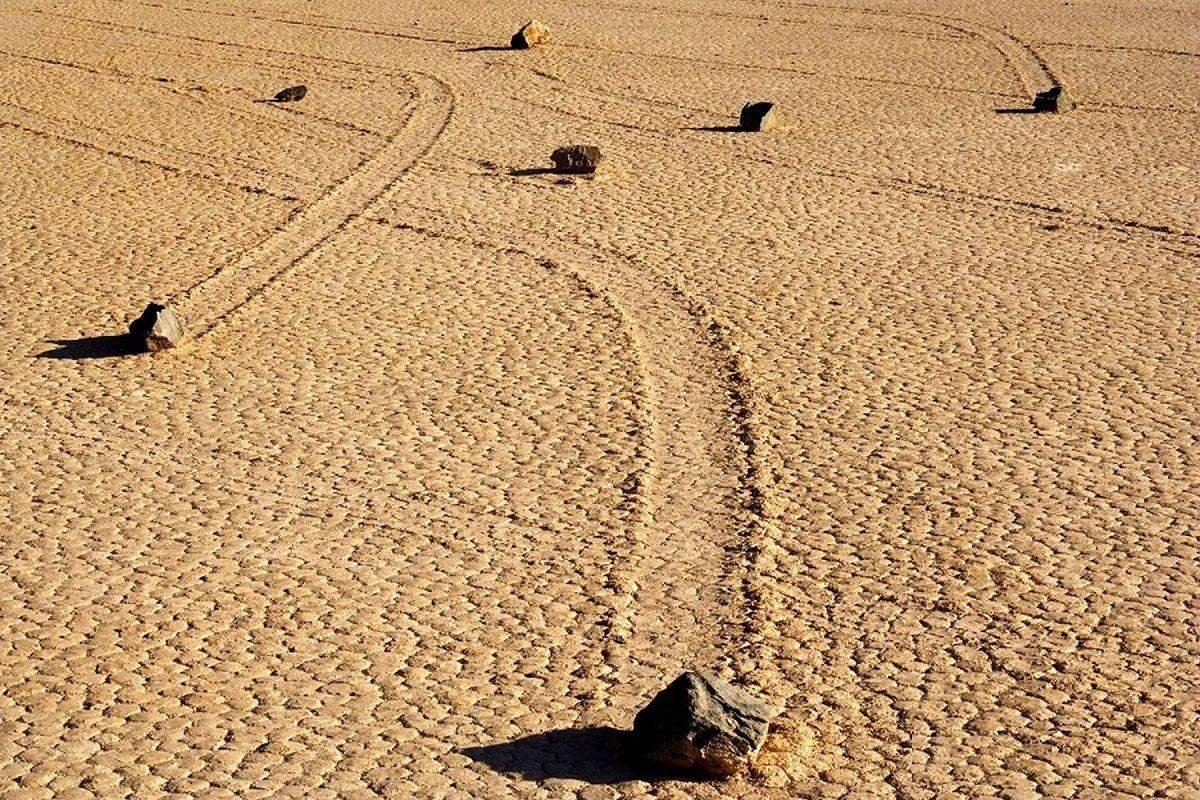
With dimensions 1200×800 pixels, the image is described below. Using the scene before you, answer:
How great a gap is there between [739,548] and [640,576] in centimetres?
65

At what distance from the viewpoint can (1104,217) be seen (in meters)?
16.0

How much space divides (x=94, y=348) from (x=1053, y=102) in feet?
38.6

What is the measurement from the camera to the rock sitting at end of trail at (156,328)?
12.5 metres

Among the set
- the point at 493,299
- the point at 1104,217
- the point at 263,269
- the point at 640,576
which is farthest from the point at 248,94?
the point at 640,576

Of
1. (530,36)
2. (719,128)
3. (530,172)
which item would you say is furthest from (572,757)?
(530,36)

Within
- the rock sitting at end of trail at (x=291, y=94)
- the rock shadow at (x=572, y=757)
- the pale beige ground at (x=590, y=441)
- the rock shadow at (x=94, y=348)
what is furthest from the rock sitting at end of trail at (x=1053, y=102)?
the rock shadow at (x=572, y=757)

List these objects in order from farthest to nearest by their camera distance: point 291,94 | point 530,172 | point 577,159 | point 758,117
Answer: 1. point 291,94
2. point 758,117
3. point 530,172
4. point 577,159

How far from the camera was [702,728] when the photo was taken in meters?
7.31

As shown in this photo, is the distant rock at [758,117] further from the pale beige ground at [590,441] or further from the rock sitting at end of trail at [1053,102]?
the rock sitting at end of trail at [1053,102]

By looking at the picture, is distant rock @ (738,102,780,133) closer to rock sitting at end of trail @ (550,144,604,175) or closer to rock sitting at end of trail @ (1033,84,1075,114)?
rock sitting at end of trail @ (550,144,604,175)

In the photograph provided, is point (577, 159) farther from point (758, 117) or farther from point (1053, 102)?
point (1053, 102)

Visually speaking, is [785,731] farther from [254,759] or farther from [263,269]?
[263,269]

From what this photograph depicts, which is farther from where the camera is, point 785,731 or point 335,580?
point 335,580

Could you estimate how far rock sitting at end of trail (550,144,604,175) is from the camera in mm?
17391
